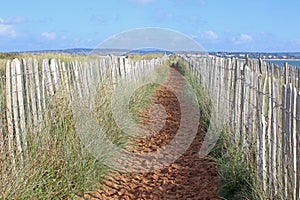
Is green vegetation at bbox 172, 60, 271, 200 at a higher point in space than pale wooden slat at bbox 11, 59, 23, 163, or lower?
lower

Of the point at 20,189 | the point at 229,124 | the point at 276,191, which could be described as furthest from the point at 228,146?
the point at 20,189

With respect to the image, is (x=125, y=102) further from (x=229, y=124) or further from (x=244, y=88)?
(x=244, y=88)

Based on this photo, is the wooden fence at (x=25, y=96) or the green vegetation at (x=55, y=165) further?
the wooden fence at (x=25, y=96)

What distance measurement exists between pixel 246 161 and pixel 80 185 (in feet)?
6.17

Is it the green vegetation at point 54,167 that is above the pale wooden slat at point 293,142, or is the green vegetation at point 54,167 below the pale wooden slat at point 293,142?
below

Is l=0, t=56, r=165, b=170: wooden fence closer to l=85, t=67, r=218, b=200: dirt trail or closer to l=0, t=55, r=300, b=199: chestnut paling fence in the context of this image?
l=0, t=55, r=300, b=199: chestnut paling fence

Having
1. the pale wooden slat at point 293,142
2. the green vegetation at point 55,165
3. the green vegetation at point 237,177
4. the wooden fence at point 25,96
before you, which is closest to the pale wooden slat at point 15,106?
the wooden fence at point 25,96

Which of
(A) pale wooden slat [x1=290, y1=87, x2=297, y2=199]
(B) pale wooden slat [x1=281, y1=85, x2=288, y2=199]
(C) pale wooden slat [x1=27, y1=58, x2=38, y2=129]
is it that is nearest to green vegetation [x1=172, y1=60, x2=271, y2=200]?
(B) pale wooden slat [x1=281, y1=85, x2=288, y2=199]

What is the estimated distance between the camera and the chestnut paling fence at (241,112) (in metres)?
3.40

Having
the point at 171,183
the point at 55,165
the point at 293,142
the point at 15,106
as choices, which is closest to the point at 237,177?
the point at 171,183

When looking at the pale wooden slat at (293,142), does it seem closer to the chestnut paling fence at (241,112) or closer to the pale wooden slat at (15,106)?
the chestnut paling fence at (241,112)

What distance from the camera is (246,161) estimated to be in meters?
4.83

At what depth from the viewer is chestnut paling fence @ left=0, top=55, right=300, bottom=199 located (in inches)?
134

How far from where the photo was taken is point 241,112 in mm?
5598
